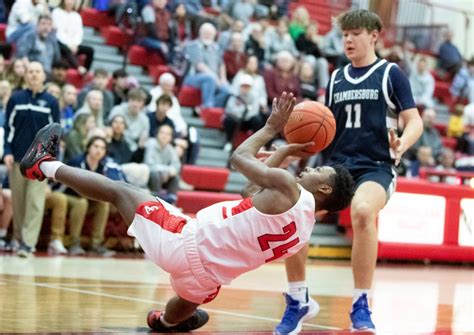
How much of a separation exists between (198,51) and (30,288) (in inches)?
310

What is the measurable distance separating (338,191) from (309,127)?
1.36 feet

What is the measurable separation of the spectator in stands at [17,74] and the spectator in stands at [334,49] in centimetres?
694

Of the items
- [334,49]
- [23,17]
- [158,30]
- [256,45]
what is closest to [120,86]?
[23,17]

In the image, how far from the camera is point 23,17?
40.7ft

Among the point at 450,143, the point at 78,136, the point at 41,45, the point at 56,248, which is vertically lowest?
the point at 56,248

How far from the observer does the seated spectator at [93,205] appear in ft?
33.8

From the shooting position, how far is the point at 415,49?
20.4 meters

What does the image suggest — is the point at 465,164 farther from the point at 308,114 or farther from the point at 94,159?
the point at 308,114

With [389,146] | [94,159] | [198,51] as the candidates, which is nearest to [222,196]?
[94,159]

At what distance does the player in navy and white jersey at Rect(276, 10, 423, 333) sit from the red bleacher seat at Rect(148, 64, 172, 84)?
27.5 ft

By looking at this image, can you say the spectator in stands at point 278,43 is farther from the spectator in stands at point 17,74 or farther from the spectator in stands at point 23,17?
the spectator in stands at point 17,74

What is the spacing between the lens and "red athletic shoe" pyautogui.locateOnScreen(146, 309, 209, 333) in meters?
5.05

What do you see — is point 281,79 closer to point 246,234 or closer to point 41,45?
point 41,45

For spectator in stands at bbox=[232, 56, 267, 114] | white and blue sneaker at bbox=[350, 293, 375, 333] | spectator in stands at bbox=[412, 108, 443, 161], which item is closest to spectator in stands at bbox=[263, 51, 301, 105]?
spectator in stands at bbox=[232, 56, 267, 114]
